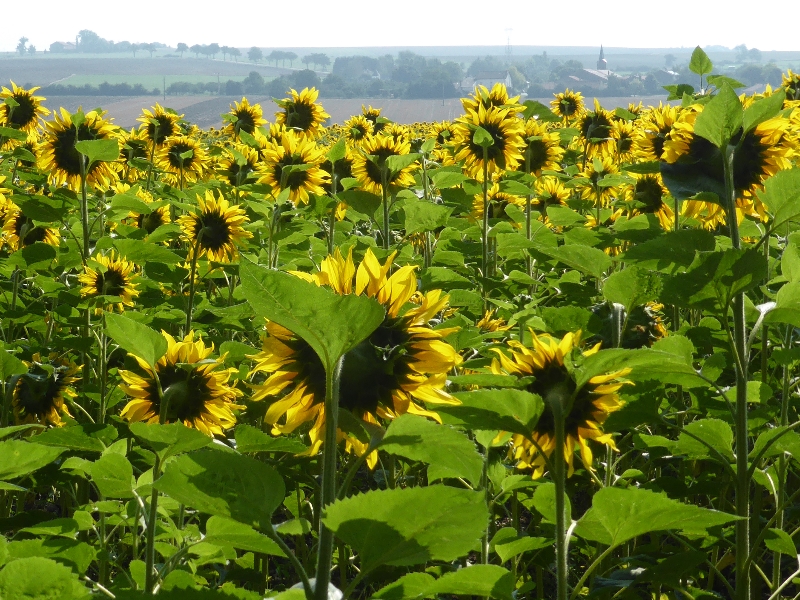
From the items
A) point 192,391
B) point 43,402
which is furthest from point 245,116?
point 192,391

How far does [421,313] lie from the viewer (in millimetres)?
1093

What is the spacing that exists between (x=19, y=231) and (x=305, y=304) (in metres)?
3.53

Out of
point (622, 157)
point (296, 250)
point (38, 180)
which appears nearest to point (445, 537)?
point (296, 250)

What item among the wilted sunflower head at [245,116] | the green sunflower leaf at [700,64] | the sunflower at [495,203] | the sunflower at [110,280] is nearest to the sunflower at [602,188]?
the sunflower at [495,203]

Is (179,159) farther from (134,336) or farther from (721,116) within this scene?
(721,116)

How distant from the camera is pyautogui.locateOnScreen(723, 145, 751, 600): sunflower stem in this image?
1346 millimetres

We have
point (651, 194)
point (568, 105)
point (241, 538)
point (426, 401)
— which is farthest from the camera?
point (568, 105)

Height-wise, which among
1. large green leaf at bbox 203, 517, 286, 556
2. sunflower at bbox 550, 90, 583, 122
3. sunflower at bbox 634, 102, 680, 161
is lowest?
large green leaf at bbox 203, 517, 286, 556

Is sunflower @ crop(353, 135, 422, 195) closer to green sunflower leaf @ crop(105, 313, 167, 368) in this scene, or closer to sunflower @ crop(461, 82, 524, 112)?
sunflower @ crop(461, 82, 524, 112)

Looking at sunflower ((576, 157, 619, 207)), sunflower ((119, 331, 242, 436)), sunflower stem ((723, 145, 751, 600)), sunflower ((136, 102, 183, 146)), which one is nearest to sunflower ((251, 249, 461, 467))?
sunflower stem ((723, 145, 751, 600))

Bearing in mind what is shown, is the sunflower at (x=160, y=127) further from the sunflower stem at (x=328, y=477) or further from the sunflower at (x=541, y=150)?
the sunflower stem at (x=328, y=477)

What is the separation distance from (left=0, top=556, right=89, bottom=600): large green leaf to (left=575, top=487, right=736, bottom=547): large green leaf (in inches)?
25.1

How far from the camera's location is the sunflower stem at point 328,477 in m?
0.83

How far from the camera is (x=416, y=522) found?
72 centimetres
